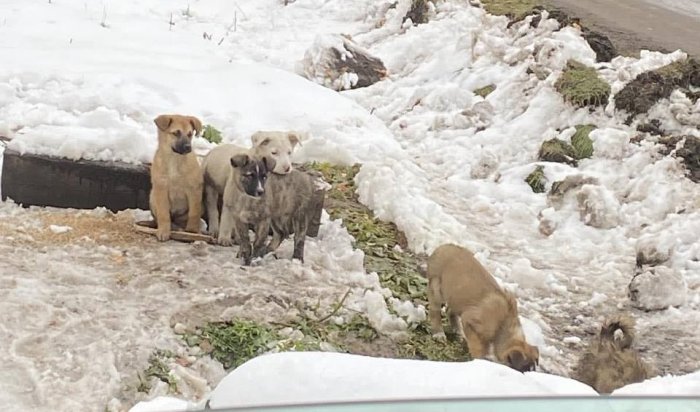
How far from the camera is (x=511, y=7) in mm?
12578

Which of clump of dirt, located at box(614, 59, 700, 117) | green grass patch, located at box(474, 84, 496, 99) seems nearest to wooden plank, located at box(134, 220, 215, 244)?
clump of dirt, located at box(614, 59, 700, 117)

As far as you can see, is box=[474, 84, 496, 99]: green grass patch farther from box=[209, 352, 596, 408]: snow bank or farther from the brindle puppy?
box=[209, 352, 596, 408]: snow bank

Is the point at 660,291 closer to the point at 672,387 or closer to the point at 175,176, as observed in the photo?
the point at 672,387

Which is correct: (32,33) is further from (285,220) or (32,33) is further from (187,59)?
(285,220)

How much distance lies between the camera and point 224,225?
6.49m

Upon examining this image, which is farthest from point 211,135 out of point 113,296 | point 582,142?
point 582,142

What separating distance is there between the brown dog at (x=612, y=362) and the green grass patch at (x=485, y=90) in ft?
17.8

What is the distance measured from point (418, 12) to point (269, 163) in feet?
25.1

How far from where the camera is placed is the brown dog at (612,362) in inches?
196

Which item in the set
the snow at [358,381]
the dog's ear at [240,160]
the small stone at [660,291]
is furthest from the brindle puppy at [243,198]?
the snow at [358,381]

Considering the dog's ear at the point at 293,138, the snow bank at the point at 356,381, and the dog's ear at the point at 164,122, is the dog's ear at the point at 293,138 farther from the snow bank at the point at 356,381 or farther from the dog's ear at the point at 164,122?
the snow bank at the point at 356,381

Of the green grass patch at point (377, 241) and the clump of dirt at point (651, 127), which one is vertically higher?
the clump of dirt at point (651, 127)

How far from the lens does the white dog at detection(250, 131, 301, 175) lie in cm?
616

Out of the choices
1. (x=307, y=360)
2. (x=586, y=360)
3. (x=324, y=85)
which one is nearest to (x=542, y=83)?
(x=324, y=85)
